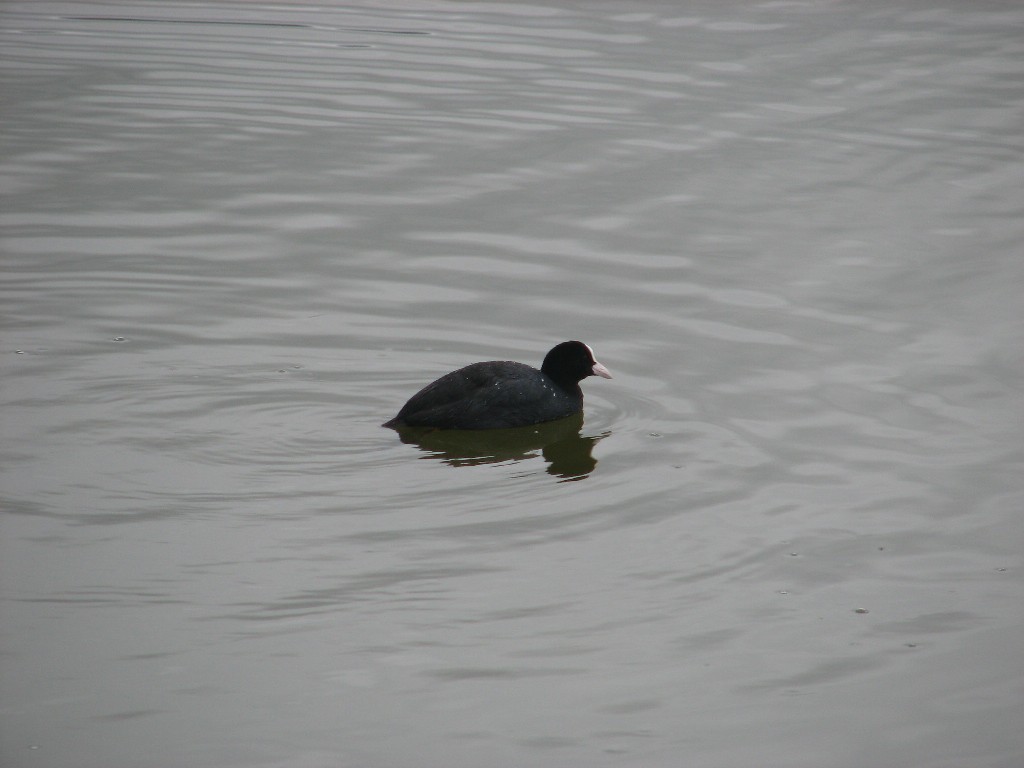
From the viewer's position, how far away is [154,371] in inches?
386

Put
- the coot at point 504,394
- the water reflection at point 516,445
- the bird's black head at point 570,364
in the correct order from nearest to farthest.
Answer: the water reflection at point 516,445
the coot at point 504,394
the bird's black head at point 570,364

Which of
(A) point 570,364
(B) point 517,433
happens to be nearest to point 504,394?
(B) point 517,433

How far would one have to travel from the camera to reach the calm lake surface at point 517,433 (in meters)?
6.12

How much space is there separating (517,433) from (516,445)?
0.23 metres

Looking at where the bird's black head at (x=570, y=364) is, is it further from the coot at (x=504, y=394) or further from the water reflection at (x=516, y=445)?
the water reflection at (x=516, y=445)

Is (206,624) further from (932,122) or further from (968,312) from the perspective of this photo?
(932,122)

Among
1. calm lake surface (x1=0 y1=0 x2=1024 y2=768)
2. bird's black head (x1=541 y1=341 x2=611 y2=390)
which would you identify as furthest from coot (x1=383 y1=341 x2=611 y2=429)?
calm lake surface (x1=0 y1=0 x2=1024 y2=768)

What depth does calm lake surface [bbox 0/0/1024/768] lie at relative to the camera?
612cm

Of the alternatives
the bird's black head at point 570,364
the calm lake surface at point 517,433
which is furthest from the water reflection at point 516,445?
the bird's black head at point 570,364

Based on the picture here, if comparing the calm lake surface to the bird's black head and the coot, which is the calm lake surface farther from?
the bird's black head

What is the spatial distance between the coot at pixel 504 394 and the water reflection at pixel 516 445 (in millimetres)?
56

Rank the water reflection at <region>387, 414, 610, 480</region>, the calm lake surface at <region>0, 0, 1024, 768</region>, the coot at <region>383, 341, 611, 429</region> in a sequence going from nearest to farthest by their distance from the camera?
1. the calm lake surface at <region>0, 0, 1024, 768</region>
2. the water reflection at <region>387, 414, 610, 480</region>
3. the coot at <region>383, 341, 611, 429</region>

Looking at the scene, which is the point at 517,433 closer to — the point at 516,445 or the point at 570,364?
the point at 516,445

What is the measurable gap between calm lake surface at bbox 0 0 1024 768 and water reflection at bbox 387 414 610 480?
0.05 m
